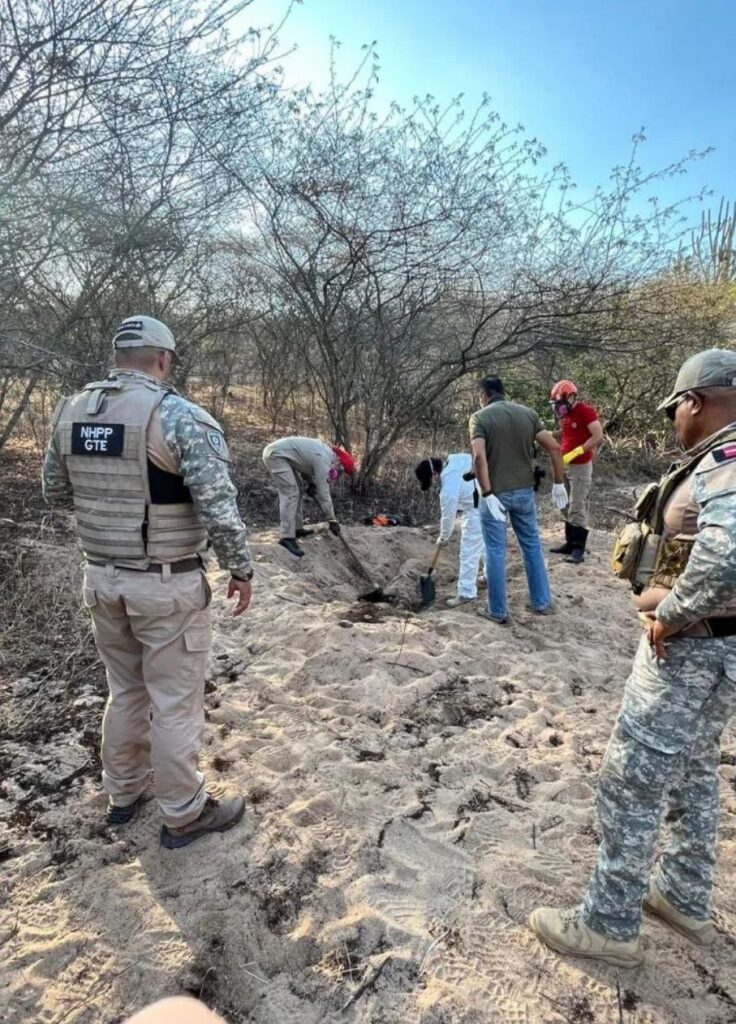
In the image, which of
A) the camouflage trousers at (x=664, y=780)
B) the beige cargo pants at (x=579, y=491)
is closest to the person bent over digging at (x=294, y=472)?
the beige cargo pants at (x=579, y=491)

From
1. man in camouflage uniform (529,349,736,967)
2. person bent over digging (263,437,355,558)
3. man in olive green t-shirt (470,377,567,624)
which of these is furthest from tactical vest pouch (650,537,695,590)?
person bent over digging (263,437,355,558)

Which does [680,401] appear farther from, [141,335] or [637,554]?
[141,335]

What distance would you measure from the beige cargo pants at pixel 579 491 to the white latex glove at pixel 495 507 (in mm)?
1794

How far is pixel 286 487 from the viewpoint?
20.7ft

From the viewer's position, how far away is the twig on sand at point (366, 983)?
5.94 feet

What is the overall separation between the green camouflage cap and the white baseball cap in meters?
1.76

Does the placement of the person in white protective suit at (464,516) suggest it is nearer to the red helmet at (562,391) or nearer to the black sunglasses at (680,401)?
the red helmet at (562,391)

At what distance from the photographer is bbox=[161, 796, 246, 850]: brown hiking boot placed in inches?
93.4

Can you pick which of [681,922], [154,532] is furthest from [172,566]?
[681,922]

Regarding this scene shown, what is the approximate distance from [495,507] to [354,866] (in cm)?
291

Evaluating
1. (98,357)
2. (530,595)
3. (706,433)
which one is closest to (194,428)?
(706,433)

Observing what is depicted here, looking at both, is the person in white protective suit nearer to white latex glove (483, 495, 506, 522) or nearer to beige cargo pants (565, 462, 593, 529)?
white latex glove (483, 495, 506, 522)

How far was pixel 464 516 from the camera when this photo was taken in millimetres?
5336

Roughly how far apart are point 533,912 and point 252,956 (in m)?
0.98
